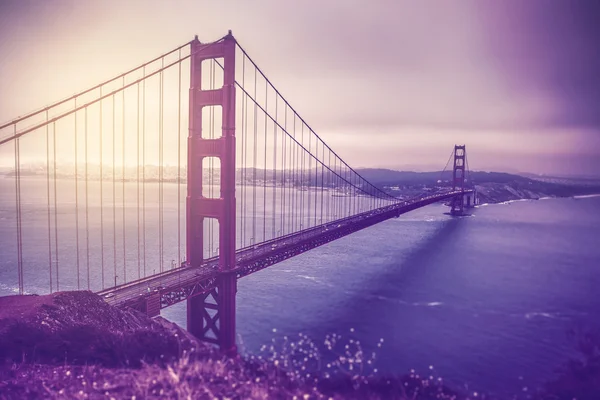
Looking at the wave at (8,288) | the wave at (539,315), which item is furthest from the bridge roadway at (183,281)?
the wave at (8,288)

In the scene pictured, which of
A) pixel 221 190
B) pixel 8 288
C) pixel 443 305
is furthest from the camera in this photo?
pixel 8 288

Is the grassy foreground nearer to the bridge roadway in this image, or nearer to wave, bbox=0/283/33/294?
the bridge roadway

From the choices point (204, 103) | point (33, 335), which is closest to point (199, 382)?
point (33, 335)

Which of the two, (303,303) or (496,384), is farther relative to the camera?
(303,303)

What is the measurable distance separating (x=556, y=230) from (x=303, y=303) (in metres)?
64.9

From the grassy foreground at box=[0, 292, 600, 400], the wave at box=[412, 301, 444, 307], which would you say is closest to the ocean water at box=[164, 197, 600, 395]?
the wave at box=[412, 301, 444, 307]

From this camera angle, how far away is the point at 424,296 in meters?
30.5

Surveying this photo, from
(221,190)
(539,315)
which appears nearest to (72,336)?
(221,190)

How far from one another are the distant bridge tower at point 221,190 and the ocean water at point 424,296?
3417 mm

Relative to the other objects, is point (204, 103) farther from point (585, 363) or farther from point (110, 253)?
point (110, 253)

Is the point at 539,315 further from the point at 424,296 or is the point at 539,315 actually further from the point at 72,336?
the point at 72,336

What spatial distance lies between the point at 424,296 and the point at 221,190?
21.0 metres

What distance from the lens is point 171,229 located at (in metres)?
62.2

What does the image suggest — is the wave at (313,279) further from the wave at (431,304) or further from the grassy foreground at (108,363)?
the grassy foreground at (108,363)
